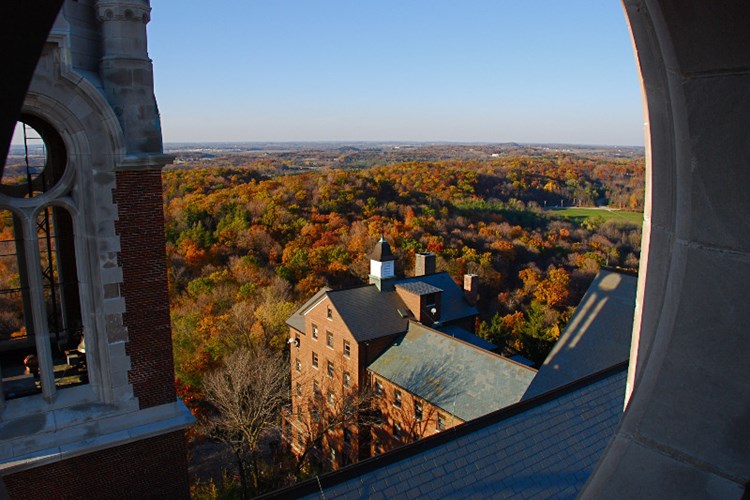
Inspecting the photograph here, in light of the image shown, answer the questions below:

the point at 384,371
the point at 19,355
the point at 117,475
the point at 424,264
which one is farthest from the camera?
the point at 424,264

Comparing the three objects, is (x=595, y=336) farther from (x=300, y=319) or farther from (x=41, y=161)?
(x=41, y=161)

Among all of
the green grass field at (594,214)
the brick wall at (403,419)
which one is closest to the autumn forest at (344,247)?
the green grass field at (594,214)

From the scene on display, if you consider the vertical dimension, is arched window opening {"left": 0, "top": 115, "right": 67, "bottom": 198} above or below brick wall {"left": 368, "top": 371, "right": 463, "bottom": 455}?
above

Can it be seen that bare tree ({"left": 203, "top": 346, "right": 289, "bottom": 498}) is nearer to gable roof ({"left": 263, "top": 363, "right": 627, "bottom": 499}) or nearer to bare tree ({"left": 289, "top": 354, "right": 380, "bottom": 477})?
bare tree ({"left": 289, "top": 354, "right": 380, "bottom": 477})

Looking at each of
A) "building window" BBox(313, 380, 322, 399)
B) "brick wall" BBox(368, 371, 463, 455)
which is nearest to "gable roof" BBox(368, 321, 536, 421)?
"brick wall" BBox(368, 371, 463, 455)

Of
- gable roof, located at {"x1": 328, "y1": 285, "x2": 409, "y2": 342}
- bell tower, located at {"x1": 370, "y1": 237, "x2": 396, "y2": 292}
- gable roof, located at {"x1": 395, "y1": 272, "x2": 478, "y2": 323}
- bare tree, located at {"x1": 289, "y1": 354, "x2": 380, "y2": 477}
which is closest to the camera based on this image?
bare tree, located at {"x1": 289, "y1": 354, "x2": 380, "y2": 477}

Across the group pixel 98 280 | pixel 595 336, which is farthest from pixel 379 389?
pixel 98 280

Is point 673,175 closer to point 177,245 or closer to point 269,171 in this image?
point 177,245

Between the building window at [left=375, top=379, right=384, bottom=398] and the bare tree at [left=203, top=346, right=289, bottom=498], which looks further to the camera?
the building window at [left=375, top=379, right=384, bottom=398]
